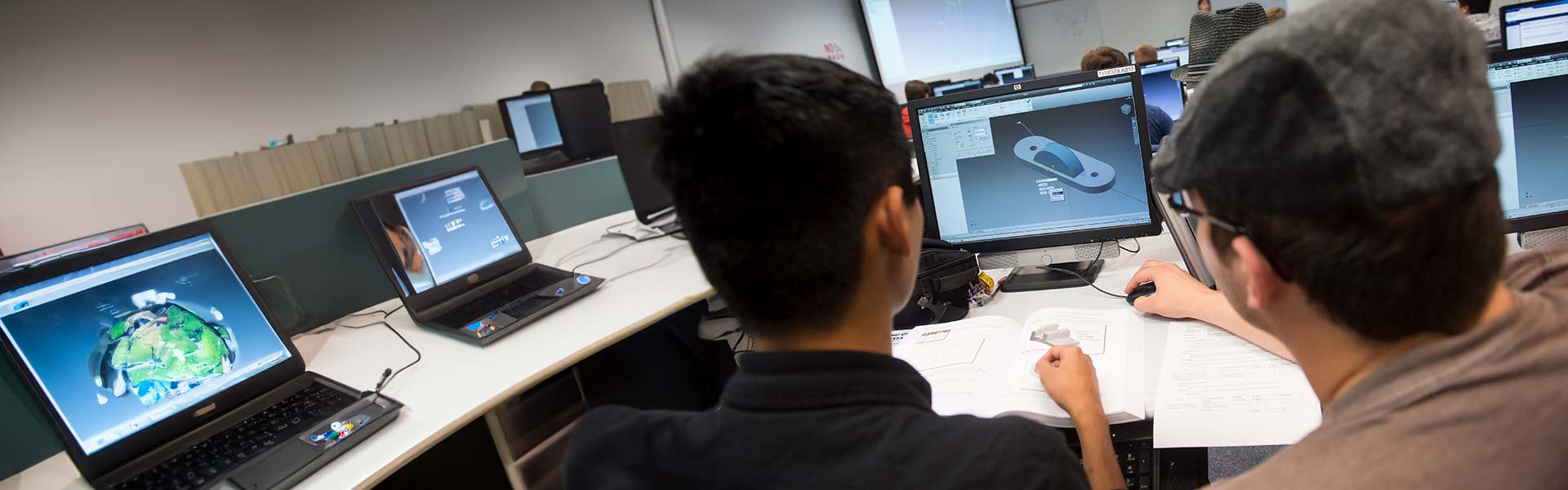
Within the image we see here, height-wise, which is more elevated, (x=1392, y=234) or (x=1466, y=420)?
(x=1392, y=234)

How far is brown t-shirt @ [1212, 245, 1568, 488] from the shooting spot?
0.50 m

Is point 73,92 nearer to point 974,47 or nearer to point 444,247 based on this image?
point 444,247

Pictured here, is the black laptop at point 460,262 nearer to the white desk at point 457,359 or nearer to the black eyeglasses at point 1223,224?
the white desk at point 457,359

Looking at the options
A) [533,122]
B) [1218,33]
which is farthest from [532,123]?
[1218,33]

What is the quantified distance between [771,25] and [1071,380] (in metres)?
7.93

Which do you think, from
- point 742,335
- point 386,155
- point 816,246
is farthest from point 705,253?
point 386,155

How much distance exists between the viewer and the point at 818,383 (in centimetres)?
65

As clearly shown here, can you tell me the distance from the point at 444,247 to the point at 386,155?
5.45 ft

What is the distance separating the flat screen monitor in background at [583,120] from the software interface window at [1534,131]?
202 inches

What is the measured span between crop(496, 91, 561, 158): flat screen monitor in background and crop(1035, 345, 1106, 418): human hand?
16.2ft

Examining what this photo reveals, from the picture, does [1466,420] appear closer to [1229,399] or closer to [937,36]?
[1229,399]

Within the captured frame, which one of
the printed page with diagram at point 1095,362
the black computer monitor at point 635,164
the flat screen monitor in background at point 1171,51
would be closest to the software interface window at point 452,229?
the black computer monitor at point 635,164

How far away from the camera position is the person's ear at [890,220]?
2.42 ft

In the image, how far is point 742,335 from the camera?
95.0 inches
